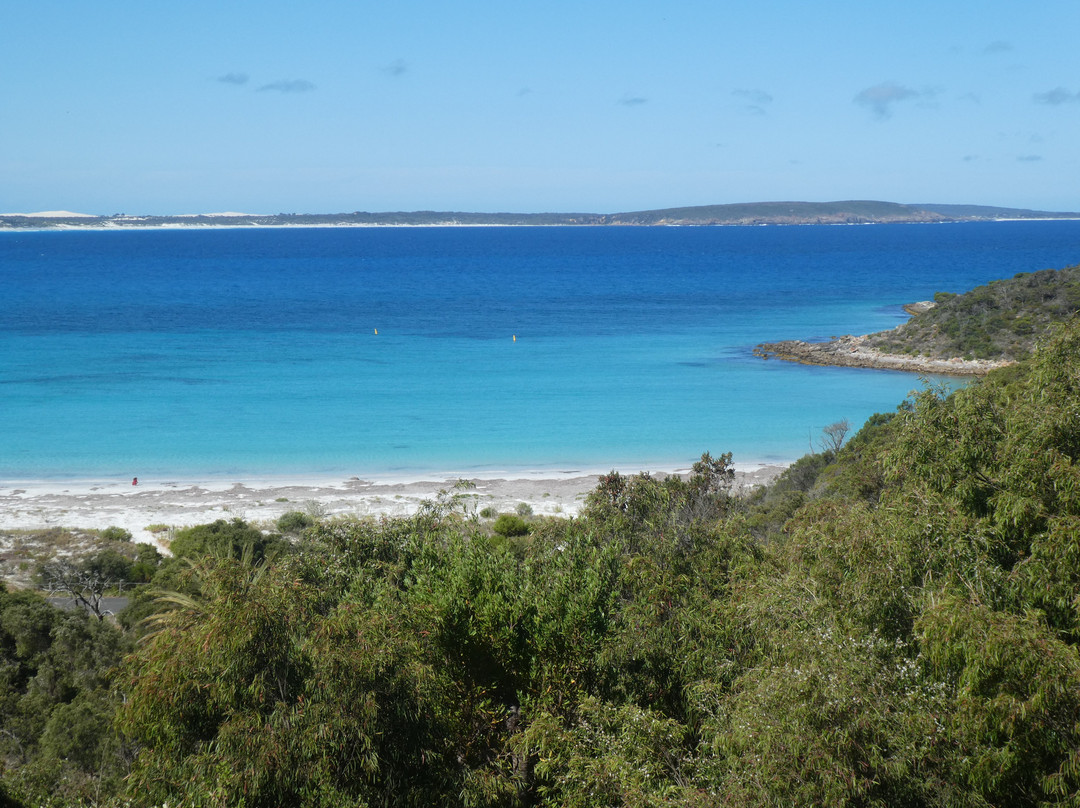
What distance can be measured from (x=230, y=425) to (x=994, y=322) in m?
42.3

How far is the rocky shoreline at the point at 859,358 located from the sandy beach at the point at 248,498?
848 inches

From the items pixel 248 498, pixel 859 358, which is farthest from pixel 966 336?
pixel 248 498

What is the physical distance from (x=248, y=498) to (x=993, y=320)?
43.6 meters

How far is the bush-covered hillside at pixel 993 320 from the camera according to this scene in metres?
48.3

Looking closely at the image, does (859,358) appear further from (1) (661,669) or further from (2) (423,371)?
(1) (661,669)

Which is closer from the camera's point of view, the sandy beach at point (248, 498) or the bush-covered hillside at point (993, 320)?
the sandy beach at point (248, 498)

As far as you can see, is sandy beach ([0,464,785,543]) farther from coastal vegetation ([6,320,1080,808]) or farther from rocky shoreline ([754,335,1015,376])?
rocky shoreline ([754,335,1015,376])

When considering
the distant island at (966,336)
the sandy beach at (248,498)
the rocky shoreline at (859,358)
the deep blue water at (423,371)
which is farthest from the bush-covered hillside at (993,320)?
the sandy beach at (248,498)

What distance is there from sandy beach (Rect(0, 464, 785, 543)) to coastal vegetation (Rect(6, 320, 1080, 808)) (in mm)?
12681

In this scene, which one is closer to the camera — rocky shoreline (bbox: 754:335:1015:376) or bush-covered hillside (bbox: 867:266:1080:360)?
rocky shoreline (bbox: 754:335:1015:376)

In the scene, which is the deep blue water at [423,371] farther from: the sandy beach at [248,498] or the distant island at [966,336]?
the distant island at [966,336]

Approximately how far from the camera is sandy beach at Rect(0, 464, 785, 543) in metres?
24.1

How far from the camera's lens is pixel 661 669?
9.51 meters

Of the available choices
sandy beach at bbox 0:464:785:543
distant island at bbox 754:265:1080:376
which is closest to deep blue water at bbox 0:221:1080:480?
sandy beach at bbox 0:464:785:543
